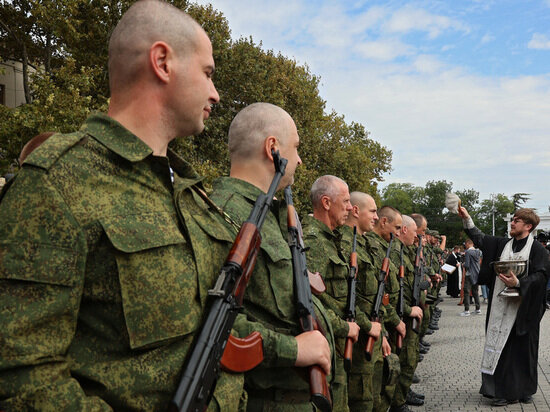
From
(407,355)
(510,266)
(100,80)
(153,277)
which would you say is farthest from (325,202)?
(100,80)

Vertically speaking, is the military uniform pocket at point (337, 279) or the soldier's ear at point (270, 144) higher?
the soldier's ear at point (270, 144)

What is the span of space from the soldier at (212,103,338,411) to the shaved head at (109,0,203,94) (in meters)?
0.92

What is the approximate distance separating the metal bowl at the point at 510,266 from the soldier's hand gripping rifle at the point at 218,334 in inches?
235

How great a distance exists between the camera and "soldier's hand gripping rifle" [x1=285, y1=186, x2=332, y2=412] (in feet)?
7.64

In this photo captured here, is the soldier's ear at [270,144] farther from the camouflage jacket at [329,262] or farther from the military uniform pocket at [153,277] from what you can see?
the camouflage jacket at [329,262]

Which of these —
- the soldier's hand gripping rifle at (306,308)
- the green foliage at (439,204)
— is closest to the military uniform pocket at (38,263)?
the soldier's hand gripping rifle at (306,308)

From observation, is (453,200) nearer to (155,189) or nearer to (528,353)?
(528,353)

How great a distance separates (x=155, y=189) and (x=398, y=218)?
22.7 feet

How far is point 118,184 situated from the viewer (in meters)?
1.52

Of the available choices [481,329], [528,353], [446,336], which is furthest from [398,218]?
[481,329]

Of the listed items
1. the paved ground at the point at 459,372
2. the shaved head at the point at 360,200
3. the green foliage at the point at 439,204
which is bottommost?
the paved ground at the point at 459,372

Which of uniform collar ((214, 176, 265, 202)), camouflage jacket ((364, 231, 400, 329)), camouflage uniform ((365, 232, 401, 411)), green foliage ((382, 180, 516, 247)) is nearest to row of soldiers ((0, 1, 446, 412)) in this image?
uniform collar ((214, 176, 265, 202))

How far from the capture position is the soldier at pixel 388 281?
234 inches

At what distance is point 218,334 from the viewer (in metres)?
1.64
